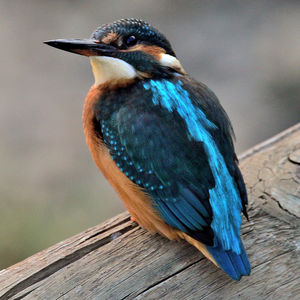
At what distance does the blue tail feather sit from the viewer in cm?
225

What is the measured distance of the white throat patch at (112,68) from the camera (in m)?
2.52

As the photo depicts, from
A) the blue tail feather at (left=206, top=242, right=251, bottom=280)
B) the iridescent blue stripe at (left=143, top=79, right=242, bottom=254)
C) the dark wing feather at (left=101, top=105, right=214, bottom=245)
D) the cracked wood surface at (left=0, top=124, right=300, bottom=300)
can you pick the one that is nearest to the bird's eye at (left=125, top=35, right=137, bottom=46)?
the iridescent blue stripe at (left=143, top=79, right=242, bottom=254)

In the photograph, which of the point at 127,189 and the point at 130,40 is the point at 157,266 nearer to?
the point at 127,189

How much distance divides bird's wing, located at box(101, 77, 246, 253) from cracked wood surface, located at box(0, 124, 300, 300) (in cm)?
16

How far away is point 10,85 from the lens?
6.50 meters

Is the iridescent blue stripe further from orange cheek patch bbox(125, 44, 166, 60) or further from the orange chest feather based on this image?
the orange chest feather

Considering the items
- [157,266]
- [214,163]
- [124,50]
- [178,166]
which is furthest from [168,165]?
[124,50]

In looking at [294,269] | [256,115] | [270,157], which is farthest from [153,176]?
[256,115]

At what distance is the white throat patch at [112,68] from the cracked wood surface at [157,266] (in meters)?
0.81

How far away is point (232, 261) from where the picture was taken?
2279 millimetres

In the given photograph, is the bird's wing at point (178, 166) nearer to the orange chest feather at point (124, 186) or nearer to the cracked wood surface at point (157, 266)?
the orange chest feather at point (124, 186)

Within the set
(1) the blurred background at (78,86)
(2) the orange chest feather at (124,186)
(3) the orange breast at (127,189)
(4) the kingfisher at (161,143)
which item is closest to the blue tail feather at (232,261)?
(4) the kingfisher at (161,143)

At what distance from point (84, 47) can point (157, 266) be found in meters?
1.11

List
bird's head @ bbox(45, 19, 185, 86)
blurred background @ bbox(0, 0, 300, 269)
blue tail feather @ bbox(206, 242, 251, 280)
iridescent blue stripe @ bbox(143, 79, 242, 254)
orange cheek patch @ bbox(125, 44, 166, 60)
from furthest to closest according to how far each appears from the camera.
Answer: blurred background @ bbox(0, 0, 300, 269), orange cheek patch @ bbox(125, 44, 166, 60), bird's head @ bbox(45, 19, 185, 86), iridescent blue stripe @ bbox(143, 79, 242, 254), blue tail feather @ bbox(206, 242, 251, 280)
